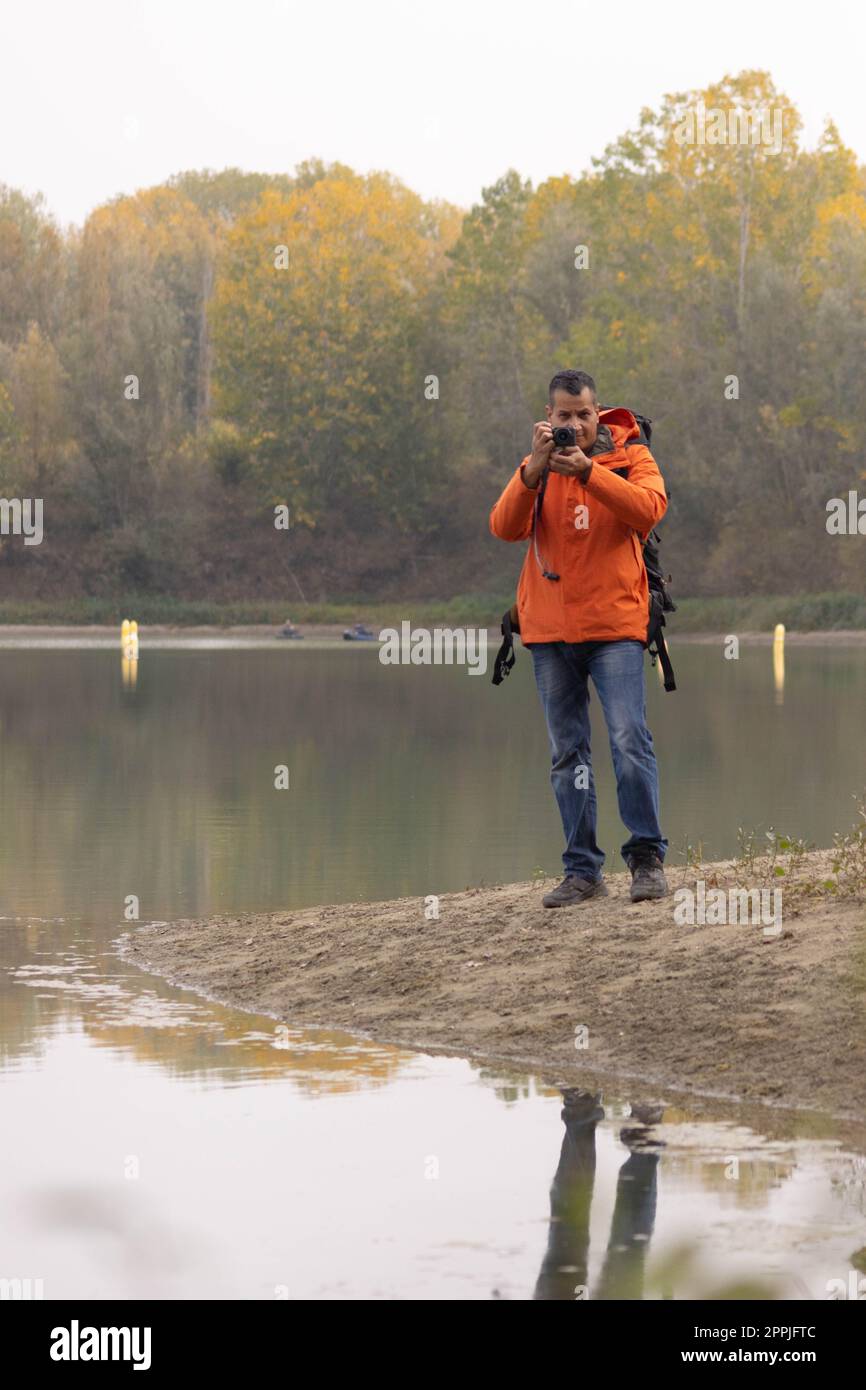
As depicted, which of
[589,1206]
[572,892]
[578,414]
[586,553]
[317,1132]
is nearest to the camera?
A: [589,1206]

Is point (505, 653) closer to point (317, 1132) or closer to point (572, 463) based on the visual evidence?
point (572, 463)

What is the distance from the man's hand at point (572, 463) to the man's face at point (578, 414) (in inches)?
9.6

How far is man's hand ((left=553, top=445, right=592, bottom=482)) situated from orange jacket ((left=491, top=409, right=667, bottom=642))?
0.73ft

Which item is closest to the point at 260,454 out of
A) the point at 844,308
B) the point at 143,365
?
the point at 143,365

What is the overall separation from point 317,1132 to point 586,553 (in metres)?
3.39

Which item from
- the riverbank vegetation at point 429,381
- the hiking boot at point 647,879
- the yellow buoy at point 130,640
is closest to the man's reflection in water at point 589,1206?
the hiking boot at point 647,879

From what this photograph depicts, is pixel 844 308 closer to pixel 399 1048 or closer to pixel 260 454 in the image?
pixel 260 454

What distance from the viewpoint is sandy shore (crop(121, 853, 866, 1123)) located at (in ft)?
26.2

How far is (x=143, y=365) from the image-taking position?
87.7m

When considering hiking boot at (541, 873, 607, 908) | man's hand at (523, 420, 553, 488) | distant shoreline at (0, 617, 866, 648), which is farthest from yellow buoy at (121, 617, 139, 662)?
man's hand at (523, 420, 553, 488)

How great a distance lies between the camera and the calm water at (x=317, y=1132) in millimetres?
5785

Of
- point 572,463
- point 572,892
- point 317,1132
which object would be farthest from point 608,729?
point 317,1132

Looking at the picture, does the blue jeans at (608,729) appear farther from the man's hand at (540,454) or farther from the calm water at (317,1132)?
the calm water at (317,1132)

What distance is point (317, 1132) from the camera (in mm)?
7324
